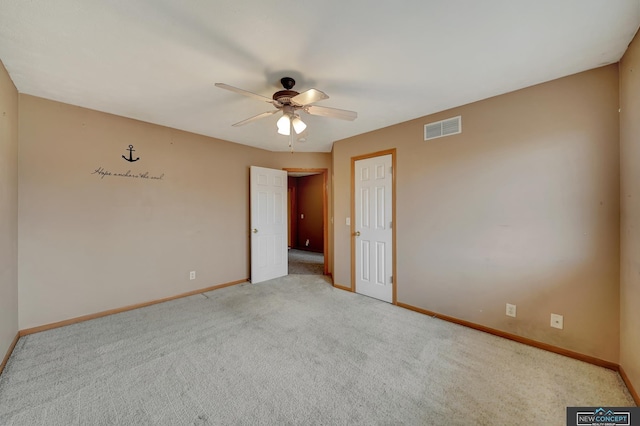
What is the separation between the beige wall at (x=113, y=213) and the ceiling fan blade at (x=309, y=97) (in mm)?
2411

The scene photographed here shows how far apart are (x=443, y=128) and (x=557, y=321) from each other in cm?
215

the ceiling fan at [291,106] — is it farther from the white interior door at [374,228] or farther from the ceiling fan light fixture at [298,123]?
the white interior door at [374,228]

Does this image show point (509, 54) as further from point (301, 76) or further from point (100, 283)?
point (100, 283)

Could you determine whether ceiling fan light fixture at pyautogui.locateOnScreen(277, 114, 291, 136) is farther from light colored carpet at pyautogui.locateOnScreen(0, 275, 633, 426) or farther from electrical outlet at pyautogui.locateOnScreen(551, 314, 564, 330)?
electrical outlet at pyautogui.locateOnScreen(551, 314, 564, 330)

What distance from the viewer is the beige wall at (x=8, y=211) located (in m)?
1.98

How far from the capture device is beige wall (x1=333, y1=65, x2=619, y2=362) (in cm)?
196

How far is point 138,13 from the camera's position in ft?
4.69

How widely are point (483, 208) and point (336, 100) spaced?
1.90 metres

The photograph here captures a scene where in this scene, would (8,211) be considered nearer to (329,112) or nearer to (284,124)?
(284,124)

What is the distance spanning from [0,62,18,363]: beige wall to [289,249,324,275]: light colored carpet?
3479mm

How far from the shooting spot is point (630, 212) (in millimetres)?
1730

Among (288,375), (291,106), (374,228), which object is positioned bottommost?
(288,375)

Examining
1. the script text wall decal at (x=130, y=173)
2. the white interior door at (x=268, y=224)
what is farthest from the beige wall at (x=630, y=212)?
the script text wall decal at (x=130, y=173)

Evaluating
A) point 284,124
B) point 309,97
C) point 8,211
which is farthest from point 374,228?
point 8,211
